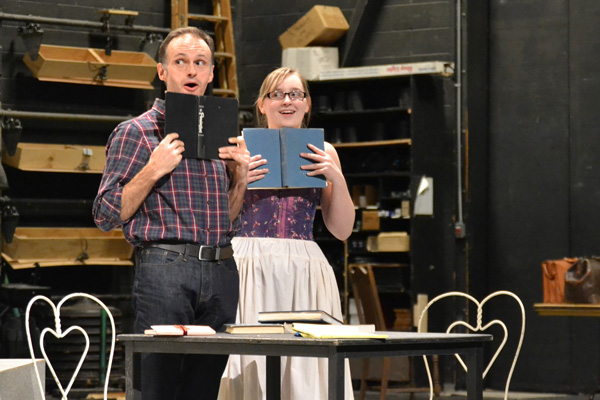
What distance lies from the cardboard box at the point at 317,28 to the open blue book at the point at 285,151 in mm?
4748

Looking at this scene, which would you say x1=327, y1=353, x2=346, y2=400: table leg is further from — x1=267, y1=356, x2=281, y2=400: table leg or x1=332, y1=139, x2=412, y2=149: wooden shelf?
x1=332, y1=139, x2=412, y2=149: wooden shelf

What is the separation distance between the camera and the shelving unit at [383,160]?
25.2ft

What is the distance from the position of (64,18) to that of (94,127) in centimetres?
85

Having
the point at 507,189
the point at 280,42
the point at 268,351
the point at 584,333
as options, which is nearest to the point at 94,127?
the point at 280,42

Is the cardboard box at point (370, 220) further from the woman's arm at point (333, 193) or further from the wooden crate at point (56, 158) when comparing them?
the woman's arm at point (333, 193)

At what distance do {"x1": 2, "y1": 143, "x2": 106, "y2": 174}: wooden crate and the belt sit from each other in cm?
464

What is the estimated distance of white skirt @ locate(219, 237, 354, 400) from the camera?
11.4 ft

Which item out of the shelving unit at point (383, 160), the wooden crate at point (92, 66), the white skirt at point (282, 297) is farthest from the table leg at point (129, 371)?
the shelving unit at point (383, 160)

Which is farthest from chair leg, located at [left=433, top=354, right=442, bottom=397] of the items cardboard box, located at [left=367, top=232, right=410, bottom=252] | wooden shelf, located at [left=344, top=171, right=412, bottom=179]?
wooden shelf, located at [left=344, top=171, right=412, bottom=179]

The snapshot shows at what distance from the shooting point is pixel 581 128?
7629 millimetres

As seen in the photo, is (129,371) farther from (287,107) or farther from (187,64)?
(287,107)

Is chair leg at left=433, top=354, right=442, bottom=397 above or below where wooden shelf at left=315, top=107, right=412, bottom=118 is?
below

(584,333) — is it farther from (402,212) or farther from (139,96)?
(139,96)

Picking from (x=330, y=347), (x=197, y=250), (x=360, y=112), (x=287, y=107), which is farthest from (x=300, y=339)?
(x=360, y=112)
